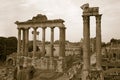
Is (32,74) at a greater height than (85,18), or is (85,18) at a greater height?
(85,18)

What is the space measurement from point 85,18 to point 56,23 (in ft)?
58.6

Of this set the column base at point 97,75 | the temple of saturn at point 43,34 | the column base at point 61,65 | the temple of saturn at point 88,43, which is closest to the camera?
the column base at point 97,75

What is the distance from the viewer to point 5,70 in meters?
49.2

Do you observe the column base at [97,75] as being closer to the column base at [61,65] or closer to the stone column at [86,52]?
the stone column at [86,52]

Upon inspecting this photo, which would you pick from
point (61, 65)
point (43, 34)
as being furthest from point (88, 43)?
point (43, 34)

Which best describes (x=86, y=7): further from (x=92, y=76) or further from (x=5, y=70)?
(x=5, y=70)

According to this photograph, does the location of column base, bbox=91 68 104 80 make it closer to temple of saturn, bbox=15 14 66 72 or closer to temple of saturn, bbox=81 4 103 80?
temple of saturn, bbox=81 4 103 80

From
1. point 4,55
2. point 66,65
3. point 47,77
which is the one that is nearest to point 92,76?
point 47,77

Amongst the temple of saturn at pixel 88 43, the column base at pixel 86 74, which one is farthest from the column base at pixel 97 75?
the column base at pixel 86 74

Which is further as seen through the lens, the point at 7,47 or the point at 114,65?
the point at 7,47

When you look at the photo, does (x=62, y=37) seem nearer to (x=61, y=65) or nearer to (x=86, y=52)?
(x=61, y=65)

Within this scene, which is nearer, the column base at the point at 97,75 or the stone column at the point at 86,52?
the column base at the point at 97,75

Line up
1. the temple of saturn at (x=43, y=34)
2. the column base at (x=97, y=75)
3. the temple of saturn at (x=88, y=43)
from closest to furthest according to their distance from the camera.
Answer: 1. the column base at (x=97, y=75)
2. the temple of saturn at (x=88, y=43)
3. the temple of saturn at (x=43, y=34)

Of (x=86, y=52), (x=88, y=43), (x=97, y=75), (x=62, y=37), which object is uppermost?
(x=62, y=37)
